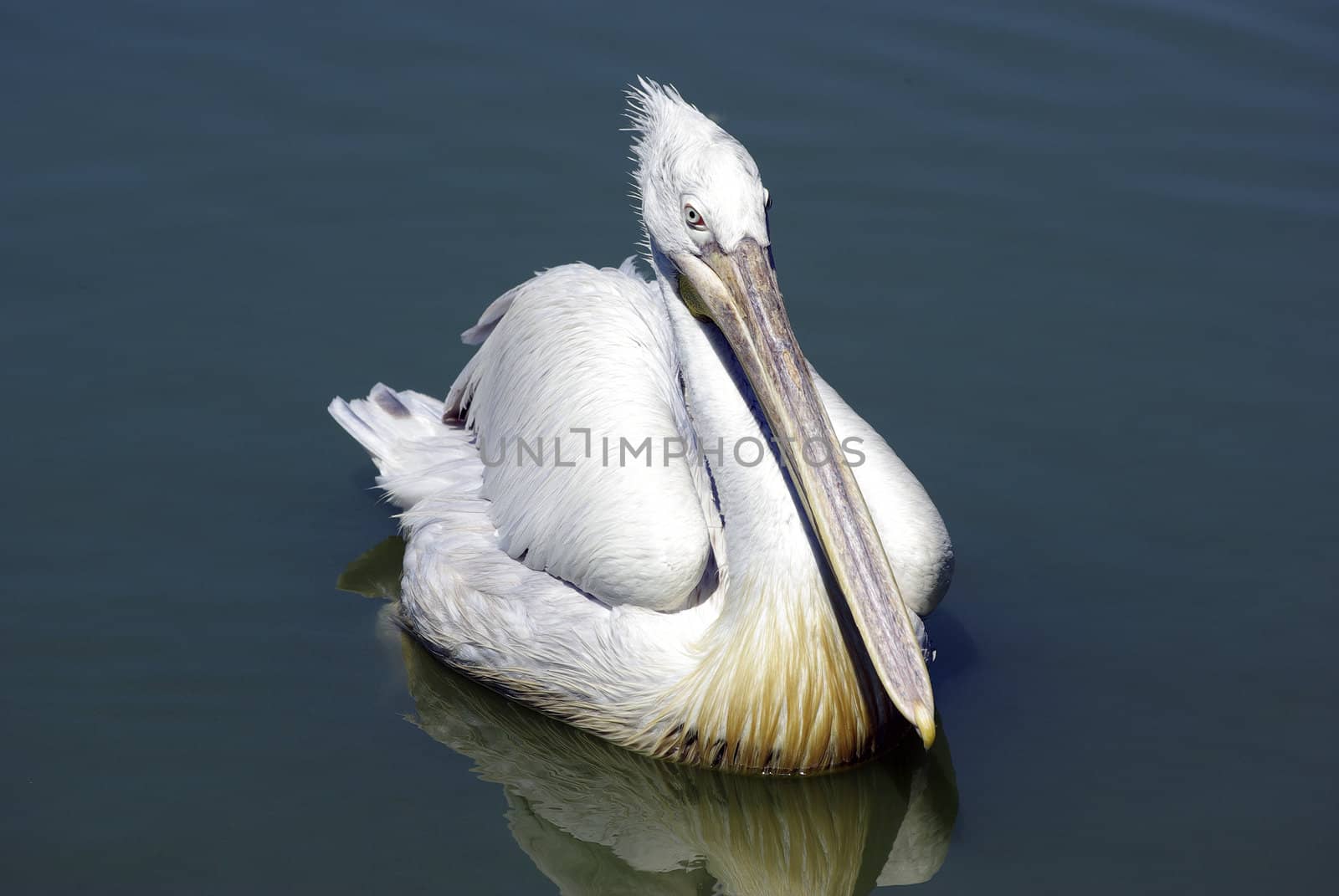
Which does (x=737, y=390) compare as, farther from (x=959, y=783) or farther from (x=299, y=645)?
(x=299, y=645)

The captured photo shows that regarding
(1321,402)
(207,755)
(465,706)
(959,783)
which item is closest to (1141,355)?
(1321,402)

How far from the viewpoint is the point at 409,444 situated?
198 inches

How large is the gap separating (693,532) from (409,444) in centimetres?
143

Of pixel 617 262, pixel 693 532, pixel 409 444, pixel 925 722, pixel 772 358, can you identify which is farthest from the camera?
pixel 617 262

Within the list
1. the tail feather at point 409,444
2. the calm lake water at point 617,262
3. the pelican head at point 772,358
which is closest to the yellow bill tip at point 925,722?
the pelican head at point 772,358

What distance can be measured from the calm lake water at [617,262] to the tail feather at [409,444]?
0.21 m

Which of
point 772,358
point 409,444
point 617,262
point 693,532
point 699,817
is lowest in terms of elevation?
point 699,817

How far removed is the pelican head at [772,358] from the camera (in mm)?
3619

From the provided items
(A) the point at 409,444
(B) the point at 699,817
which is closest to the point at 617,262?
(A) the point at 409,444

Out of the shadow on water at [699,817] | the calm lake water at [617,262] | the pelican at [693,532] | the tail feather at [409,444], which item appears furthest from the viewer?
the tail feather at [409,444]

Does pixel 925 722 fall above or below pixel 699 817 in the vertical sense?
above

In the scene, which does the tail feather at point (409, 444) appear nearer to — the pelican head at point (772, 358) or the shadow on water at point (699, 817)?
the shadow on water at point (699, 817)

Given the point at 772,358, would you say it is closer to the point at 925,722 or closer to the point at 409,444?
the point at 925,722

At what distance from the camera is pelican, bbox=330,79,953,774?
3676mm
